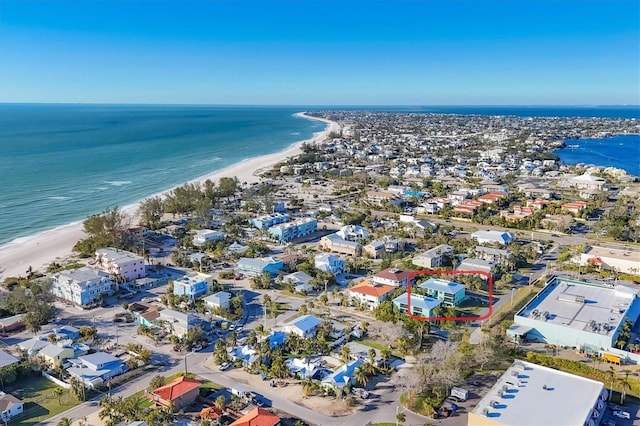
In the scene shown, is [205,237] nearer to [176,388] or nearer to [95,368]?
[95,368]

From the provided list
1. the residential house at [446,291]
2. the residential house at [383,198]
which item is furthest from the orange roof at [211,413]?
the residential house at [383,198]

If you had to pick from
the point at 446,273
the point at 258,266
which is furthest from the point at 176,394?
the point at 446,273

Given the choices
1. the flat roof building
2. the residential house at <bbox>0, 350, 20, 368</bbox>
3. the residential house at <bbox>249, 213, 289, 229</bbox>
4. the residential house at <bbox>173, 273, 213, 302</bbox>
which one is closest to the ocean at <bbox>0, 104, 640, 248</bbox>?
the residential house at <bbox>249, 213, 289, 229</bbox>

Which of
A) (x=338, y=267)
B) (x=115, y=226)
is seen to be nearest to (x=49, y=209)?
(x=115, y=226)

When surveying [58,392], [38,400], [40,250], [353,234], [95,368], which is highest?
[353,234]

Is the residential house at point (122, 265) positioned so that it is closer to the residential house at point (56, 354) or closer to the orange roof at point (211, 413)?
the residential house at point (56, 354)

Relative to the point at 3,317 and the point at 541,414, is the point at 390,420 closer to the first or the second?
the point at 541,414

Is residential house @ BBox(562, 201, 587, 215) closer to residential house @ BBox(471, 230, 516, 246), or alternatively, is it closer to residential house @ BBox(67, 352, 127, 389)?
residential house @ BBox(471, 230, 516, 246)
